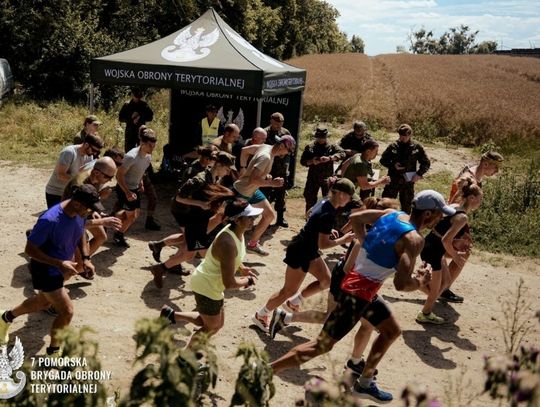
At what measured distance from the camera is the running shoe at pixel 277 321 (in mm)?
5402

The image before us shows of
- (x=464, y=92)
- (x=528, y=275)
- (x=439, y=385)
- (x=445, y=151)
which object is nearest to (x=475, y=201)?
(x=439, y=385)

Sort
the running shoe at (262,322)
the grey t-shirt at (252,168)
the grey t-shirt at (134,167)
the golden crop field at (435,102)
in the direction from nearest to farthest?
the running shoe at (262,322) < the grey t-shirt at (252,168) < the grey t-shirt at (134,167) < the golden crop field at (435,102)

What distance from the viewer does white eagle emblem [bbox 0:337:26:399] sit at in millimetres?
2994

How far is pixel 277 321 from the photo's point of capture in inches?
214

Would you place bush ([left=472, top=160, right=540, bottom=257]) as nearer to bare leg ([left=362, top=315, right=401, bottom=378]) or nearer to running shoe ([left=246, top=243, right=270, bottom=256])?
running shoe ([left=246, top=243, right=270, bottom=256])

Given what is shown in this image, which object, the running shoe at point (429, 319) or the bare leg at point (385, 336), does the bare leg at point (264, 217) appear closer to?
the running shoe at point (429, 319)

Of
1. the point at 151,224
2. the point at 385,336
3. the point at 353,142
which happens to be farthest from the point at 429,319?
the point at 151,224

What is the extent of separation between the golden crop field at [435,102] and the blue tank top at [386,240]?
16909mm

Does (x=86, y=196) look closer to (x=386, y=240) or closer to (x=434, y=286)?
(x=386, y=240)

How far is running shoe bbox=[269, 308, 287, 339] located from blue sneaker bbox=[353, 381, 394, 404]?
3.14 feet

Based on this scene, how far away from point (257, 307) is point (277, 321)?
100cm

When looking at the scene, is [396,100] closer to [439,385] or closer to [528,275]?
[528,275]

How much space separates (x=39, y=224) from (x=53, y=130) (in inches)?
397

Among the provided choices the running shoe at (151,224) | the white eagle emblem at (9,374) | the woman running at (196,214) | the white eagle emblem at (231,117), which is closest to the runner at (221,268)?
the white eagle emblem at (9,374)
